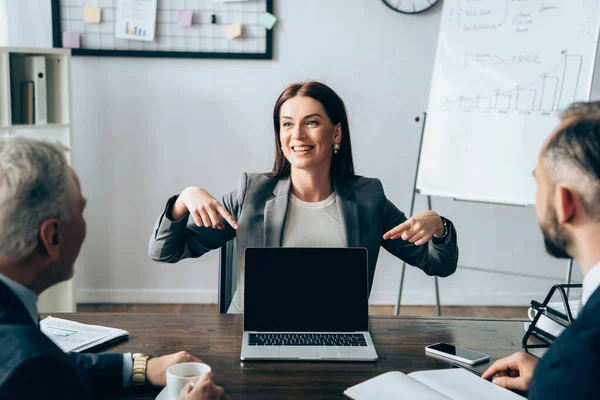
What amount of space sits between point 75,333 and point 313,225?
31.0 inches

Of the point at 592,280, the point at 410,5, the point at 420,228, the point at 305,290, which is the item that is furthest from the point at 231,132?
the point at 592,280

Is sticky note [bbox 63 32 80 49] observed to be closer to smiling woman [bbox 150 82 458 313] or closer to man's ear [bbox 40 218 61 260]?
smiling woman [bbox 150 82 458 313]

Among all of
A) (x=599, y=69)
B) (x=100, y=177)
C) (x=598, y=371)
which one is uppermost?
(x=599, y=69)

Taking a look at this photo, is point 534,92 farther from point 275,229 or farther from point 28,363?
point 28,363

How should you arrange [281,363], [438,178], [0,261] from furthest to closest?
[438,178], [281,363], [0,261]

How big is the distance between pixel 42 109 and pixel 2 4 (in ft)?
2.50

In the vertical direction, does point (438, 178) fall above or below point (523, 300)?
above

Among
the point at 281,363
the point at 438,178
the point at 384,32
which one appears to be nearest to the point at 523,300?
the point at 438,178

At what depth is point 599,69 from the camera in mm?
3443

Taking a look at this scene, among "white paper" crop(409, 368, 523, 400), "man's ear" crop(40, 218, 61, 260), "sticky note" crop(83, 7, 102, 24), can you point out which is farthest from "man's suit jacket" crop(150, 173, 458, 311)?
"sticky note" crop(83, 7, 102, 24)

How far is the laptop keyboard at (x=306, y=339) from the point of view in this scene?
1363 mm

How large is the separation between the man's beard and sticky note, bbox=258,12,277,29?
260cm

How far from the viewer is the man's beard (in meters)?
1.06

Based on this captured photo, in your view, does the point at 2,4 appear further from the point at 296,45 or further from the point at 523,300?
the point at 523,300
